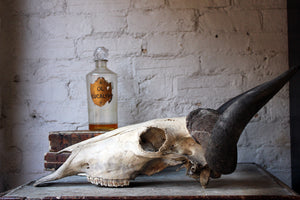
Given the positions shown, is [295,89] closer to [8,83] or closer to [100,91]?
[100,91]

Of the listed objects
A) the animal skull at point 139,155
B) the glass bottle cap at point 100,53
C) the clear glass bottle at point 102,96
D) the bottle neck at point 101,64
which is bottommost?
the animal skull at point 139,155

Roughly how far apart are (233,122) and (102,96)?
661 mm

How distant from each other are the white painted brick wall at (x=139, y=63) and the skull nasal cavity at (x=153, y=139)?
453 mm

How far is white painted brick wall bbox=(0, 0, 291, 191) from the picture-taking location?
1.37m

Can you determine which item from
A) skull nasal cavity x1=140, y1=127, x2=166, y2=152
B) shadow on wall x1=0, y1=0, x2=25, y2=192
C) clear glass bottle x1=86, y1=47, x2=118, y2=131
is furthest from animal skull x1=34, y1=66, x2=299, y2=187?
shadow on wall x1=0, y1=0, x2=25, y2=192

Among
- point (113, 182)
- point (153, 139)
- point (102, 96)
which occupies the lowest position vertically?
point (113, 182)

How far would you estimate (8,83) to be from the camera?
4.69 feet

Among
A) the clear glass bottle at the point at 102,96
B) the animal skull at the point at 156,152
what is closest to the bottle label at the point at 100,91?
the clear glass bottle at the point at 102,96

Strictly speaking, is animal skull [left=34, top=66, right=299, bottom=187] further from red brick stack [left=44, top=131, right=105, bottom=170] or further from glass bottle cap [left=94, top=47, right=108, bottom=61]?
glass bottle cap [left=94, top=47, right=108, bottom=61]

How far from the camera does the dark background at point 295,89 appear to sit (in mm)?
1330

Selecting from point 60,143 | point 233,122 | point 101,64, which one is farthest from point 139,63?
point 233,122

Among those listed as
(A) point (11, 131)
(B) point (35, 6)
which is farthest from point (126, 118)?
(B) point (35, 6)

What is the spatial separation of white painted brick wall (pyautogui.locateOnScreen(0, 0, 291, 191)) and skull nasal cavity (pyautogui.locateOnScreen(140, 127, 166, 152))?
453mm

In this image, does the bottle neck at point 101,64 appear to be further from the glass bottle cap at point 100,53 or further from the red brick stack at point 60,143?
the red brick stack at point 60,143
